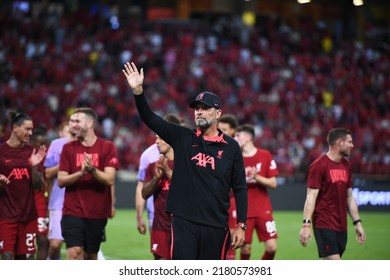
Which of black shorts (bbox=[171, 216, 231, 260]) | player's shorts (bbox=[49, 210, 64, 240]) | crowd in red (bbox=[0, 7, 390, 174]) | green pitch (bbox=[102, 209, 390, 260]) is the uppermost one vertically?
crowd in red (bbox=[0, 7, 390, 174])

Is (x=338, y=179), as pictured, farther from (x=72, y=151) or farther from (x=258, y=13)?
(x=258, y=13)

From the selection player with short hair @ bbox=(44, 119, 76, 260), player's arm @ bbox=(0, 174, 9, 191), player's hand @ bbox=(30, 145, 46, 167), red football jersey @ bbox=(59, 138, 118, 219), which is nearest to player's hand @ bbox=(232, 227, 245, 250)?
red football jersey @ bbox=(59, 138, 118, 219)

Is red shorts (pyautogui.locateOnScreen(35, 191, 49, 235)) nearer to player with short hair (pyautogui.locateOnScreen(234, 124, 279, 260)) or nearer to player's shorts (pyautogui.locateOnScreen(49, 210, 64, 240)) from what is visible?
player's shorts (pyautogui.locateOnScreen(49, 210, 64, 240))

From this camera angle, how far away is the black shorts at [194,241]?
872 centimetres

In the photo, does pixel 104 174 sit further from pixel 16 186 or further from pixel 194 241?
pixel 194 241

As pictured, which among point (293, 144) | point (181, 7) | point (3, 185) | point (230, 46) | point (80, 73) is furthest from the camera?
point (181, 7)

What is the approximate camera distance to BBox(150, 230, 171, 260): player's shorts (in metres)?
11.0

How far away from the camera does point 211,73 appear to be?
118ft

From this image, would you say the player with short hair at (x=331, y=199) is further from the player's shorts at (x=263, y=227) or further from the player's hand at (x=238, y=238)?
the player's hand at (x=238, y=238)

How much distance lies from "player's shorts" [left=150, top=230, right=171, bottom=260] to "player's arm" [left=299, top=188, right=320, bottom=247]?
5.77 feet

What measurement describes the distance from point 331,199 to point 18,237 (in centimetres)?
428
